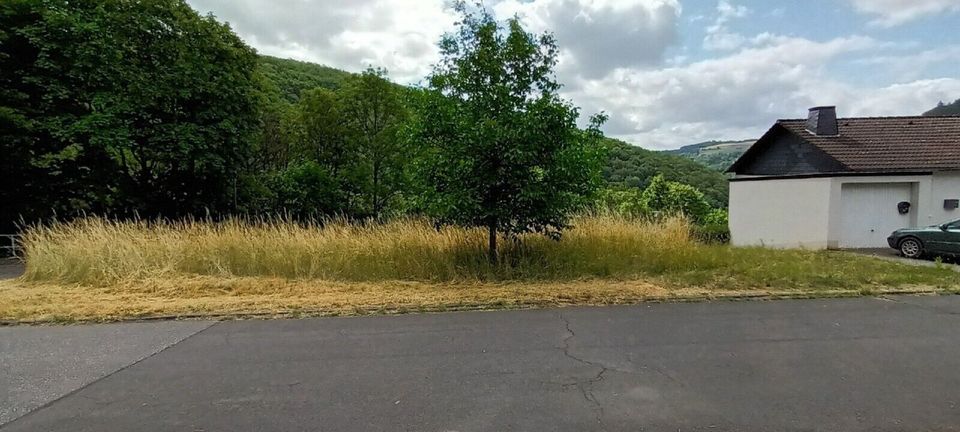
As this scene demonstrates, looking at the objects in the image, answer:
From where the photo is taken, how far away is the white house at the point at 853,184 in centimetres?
1590

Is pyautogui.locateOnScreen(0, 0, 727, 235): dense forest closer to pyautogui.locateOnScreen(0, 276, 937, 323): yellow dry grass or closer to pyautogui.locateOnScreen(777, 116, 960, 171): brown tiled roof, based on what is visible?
pyautogui.locateOnScreen(0, 276, 937, 323): yellow dry grass

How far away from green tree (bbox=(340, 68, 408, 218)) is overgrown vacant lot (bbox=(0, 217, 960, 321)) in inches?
524

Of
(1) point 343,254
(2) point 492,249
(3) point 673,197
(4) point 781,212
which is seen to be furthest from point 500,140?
(3) point 673,197

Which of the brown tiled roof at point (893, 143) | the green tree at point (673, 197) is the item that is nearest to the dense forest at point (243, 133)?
the brown tiled roof at point (893, 143)

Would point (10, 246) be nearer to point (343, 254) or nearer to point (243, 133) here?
point (243, 133)

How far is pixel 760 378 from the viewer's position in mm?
4270

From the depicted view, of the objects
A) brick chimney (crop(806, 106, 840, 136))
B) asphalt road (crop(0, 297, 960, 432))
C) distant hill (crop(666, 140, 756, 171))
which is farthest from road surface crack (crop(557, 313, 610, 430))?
distant hill (crop(666, 140, 756, 171))

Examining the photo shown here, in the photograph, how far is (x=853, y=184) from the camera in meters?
16.0

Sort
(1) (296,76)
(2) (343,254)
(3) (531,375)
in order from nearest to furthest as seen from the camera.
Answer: (3) (531,375) < (2) (343,254) < (1) (296,76)

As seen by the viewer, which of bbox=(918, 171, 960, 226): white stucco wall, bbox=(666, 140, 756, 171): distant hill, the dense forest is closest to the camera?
the dense forest

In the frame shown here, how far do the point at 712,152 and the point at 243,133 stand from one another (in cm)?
5077

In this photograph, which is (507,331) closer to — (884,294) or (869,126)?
(884,294)

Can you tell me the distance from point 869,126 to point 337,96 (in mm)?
22755

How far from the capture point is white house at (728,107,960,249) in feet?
52.2
